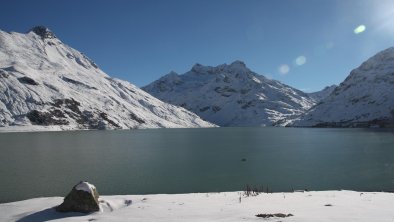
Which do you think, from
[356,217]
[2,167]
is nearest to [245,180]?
[356,217]

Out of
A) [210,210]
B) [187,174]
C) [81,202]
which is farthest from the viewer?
[187,174]

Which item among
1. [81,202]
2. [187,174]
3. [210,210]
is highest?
[187,174]

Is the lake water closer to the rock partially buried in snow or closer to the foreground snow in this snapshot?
the foreground snow

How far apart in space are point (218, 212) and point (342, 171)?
45843 mm

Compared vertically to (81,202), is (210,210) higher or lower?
lower

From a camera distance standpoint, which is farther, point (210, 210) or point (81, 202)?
Result: point (81, 202)

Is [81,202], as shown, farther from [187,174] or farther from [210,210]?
[187,174]

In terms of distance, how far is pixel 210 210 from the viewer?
79.6 feet

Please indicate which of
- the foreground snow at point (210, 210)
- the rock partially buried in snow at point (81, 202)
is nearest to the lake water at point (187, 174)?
the foreground snow at point (210, 210)

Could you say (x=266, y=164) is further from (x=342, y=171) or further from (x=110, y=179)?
(x=110, y=179)

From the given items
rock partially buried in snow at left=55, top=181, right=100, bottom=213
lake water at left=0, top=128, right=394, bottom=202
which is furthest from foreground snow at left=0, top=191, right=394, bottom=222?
lake water at left=0, top=128, right=394, bottom=202

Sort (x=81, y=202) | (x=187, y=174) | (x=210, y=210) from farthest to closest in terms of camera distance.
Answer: (x=187, y=174)
(x=81, y=202)
(x=210, y=210)

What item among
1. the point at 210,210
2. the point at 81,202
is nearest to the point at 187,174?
the point at 81,202

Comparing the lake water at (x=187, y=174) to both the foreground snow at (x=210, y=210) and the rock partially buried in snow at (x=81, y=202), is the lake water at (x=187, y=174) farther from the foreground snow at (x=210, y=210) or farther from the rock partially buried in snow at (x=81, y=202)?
the rock partially buried in snow at (x=81, y=202)
